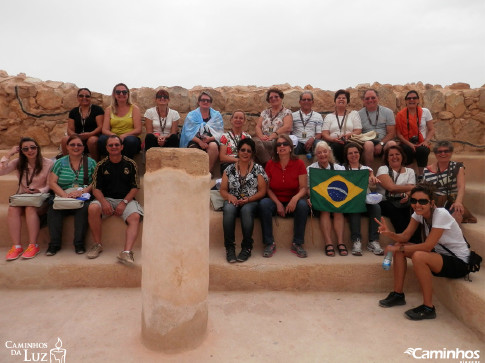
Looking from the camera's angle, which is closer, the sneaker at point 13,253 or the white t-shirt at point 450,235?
the white t-shirt at point 450,235

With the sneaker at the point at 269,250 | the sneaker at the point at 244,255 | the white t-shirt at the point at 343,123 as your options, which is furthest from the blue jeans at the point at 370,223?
the white t-shirt at the point at 343,123

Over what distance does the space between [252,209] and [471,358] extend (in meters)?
2.27

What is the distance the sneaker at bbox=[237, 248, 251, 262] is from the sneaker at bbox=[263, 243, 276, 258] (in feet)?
0.60

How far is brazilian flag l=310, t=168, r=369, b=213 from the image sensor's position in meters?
3.90

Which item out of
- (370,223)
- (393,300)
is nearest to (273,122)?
(370,223)

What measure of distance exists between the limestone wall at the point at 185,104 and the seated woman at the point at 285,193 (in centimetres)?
232

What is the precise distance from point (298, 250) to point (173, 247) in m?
1.78

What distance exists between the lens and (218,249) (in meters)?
3.87

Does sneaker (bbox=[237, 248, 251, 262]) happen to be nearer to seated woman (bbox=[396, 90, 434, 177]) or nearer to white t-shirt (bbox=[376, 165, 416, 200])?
white t-shirt (bbox=[376, 165, 416, 200])

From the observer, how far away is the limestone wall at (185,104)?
19.5 ft

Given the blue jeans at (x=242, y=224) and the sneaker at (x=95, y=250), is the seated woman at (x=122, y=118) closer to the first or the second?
the sneaker at (x=95, y=250)

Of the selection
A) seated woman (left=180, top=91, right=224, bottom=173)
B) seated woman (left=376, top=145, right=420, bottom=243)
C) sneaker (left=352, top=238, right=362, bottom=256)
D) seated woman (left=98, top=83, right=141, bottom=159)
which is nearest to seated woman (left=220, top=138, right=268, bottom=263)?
seated woman (left=180, top=91, right=224, bottom=173)

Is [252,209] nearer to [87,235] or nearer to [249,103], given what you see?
[87,235]

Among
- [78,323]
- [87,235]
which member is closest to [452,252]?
[78,323]
